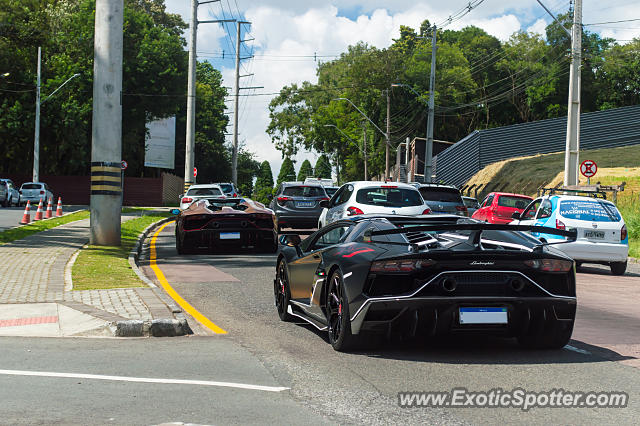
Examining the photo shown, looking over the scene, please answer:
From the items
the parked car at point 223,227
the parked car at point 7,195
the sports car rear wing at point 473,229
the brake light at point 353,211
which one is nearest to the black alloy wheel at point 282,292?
the sports car rear wing at point 473,229

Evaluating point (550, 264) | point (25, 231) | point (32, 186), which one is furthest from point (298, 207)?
point (32, 186)

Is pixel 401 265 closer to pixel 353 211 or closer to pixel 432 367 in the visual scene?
pixel 432 367

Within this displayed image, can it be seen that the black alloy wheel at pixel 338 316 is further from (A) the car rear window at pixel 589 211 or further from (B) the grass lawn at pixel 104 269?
(A) the car rear window at pixel 589 211

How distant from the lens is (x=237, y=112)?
62.7 meters

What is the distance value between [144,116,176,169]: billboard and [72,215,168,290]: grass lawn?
47.4 meters

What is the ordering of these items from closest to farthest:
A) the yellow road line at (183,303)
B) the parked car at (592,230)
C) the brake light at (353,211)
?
the yellow road line at (183,303), the parked car at (592,230), the brake light at (353,211)

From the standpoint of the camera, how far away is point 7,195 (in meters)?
44.6

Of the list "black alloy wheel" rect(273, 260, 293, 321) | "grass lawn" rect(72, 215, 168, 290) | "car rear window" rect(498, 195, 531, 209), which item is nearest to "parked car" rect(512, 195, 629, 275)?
"black alloy wheel" rect(273, 260, 293, 321)

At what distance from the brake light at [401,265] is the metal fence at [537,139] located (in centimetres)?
4443

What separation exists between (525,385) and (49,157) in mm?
56023

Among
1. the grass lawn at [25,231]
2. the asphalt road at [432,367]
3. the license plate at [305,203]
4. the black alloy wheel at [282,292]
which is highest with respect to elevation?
the license plate at [305,203]

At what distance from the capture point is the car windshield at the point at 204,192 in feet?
98.3

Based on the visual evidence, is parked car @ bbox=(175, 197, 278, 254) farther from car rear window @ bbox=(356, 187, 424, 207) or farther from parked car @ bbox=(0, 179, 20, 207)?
parked car @ bbox=(0, 179, 20, 207)

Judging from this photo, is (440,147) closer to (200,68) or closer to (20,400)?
(200,68)
